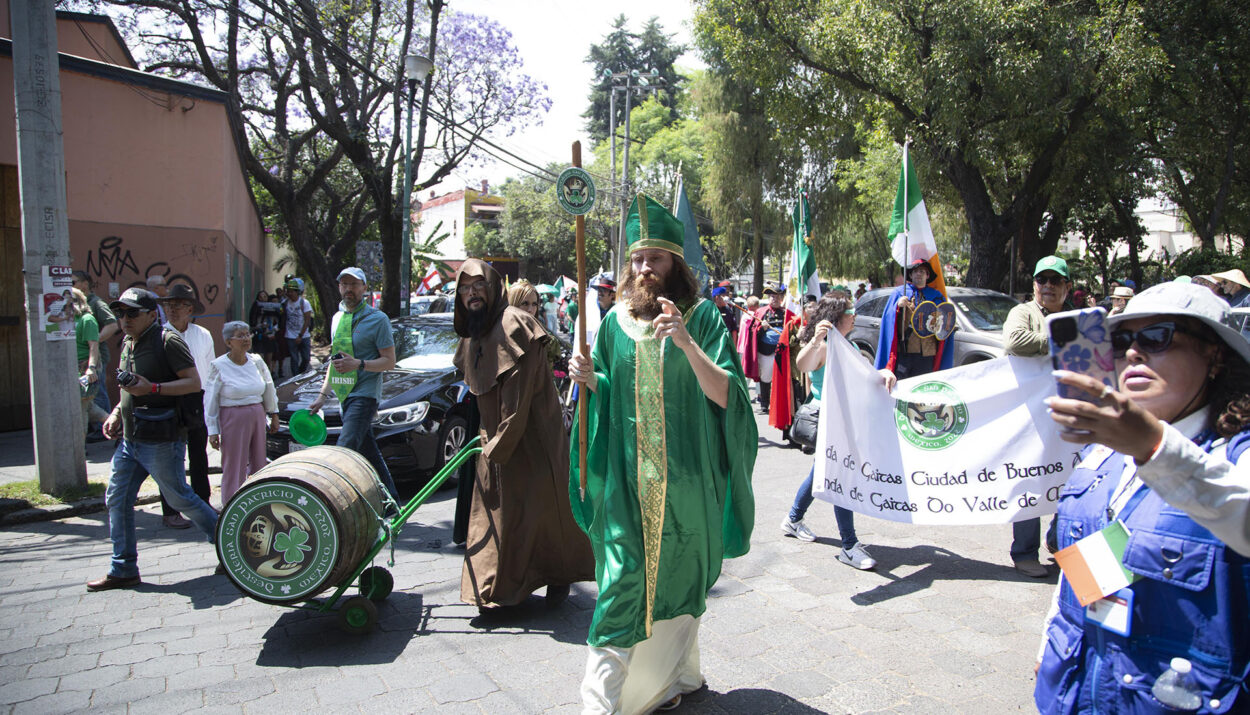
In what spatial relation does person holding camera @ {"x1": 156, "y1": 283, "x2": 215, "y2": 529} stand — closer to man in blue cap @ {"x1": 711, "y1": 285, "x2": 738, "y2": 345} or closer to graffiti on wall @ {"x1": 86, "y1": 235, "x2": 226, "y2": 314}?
graffiti on wall @ {"x1": 86, "y1": 235, "x2": 226, "y2": 314}

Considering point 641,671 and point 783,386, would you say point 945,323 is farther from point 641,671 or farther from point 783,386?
point 641,671

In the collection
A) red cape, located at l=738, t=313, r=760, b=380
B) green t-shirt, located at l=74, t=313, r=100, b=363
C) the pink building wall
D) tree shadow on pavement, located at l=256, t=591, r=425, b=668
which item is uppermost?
the pink building wall

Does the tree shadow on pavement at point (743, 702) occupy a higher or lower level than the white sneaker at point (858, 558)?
lower

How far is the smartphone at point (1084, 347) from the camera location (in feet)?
4.36

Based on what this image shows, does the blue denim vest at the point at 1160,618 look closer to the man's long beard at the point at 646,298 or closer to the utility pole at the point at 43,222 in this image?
the man's long beard at the point at 646,298

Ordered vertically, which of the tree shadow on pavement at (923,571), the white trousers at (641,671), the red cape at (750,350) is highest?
the red cape at (750,350)

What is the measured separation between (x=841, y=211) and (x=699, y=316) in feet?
90.4

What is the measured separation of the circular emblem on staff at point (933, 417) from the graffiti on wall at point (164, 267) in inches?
367

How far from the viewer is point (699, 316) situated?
309 cm

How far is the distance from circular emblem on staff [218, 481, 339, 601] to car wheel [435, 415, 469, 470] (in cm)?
331

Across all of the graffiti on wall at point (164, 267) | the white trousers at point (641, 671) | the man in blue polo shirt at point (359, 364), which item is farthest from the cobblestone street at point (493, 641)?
the graffiti on wall at point (164, 267)

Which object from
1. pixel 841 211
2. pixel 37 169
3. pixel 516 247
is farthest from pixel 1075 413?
pixel 516 247

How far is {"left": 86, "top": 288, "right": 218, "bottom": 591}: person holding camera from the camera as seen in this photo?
475cm

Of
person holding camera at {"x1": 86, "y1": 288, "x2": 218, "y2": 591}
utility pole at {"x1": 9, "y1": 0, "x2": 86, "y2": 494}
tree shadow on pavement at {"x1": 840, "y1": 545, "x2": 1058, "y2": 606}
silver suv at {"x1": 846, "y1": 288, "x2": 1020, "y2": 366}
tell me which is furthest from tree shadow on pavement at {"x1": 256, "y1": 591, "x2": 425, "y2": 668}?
silver suv at {"x1": 846, "y1": 288, "x2": 1020, "y2": 366}
